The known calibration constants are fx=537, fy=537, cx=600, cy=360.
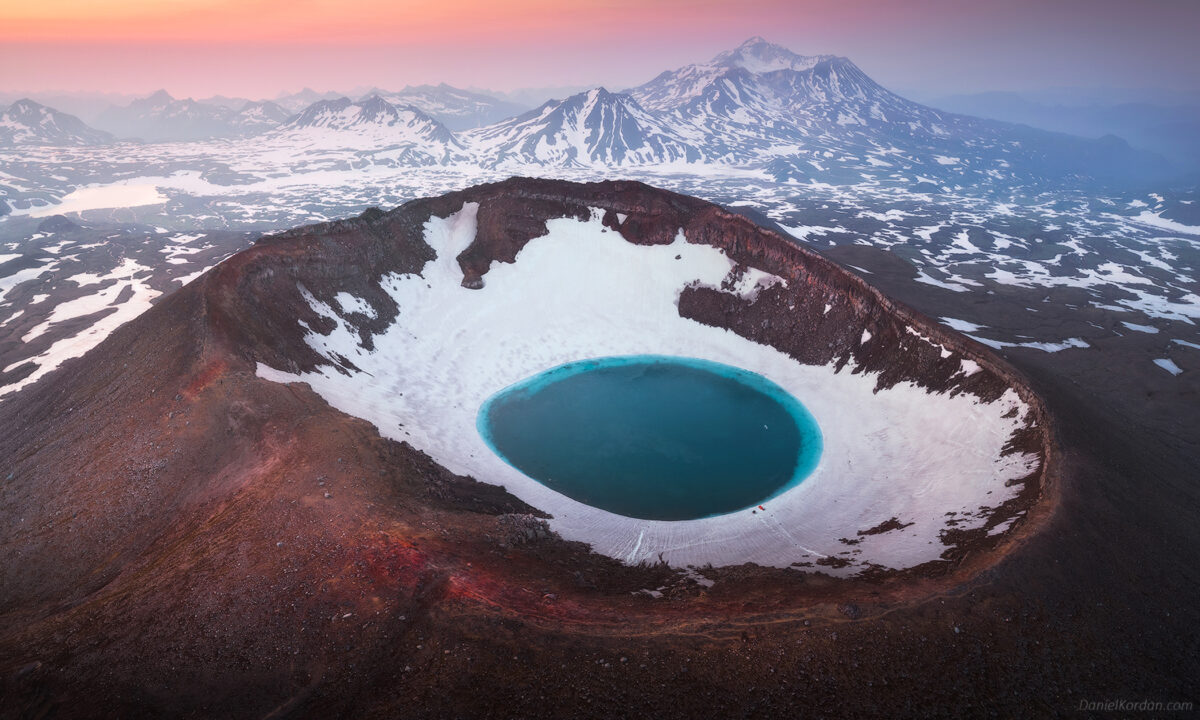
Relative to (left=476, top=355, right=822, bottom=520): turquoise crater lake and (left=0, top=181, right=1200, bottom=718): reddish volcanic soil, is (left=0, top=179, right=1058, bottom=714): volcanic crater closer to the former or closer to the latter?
(left=0, top=181, right=1200, bottom=718): reddish volcanic soil

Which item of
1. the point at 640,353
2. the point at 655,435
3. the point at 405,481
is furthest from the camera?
the point at 640,353

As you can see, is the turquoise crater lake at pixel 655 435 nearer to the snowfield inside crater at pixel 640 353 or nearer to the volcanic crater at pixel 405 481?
the snowfield inside crater at pixel 640 353

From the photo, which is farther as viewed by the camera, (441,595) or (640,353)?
(640,353)

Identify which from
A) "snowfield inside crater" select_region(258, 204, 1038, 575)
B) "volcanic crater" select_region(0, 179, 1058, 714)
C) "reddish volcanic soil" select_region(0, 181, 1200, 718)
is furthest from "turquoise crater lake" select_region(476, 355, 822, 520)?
"reddish volcanic soil" select_region(0, 181, 1200, 718)

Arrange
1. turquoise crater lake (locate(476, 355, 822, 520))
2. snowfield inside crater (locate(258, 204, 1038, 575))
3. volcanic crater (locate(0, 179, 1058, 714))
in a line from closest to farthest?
volcanic crater (locate(0, 179, 1058, 714)) → snowfield inside crater (locate(258, 204, 1038, 575)) → turquoise crater lake (locate(476, 355, 822, 520))

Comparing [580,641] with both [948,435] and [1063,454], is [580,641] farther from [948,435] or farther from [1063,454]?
[948,435]

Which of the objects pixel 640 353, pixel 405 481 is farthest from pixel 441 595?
pixel 640 353

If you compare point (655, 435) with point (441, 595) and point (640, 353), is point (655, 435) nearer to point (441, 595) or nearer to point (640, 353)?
point (640, 353)

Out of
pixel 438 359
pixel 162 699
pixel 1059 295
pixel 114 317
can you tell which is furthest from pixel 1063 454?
pixel 114 317
